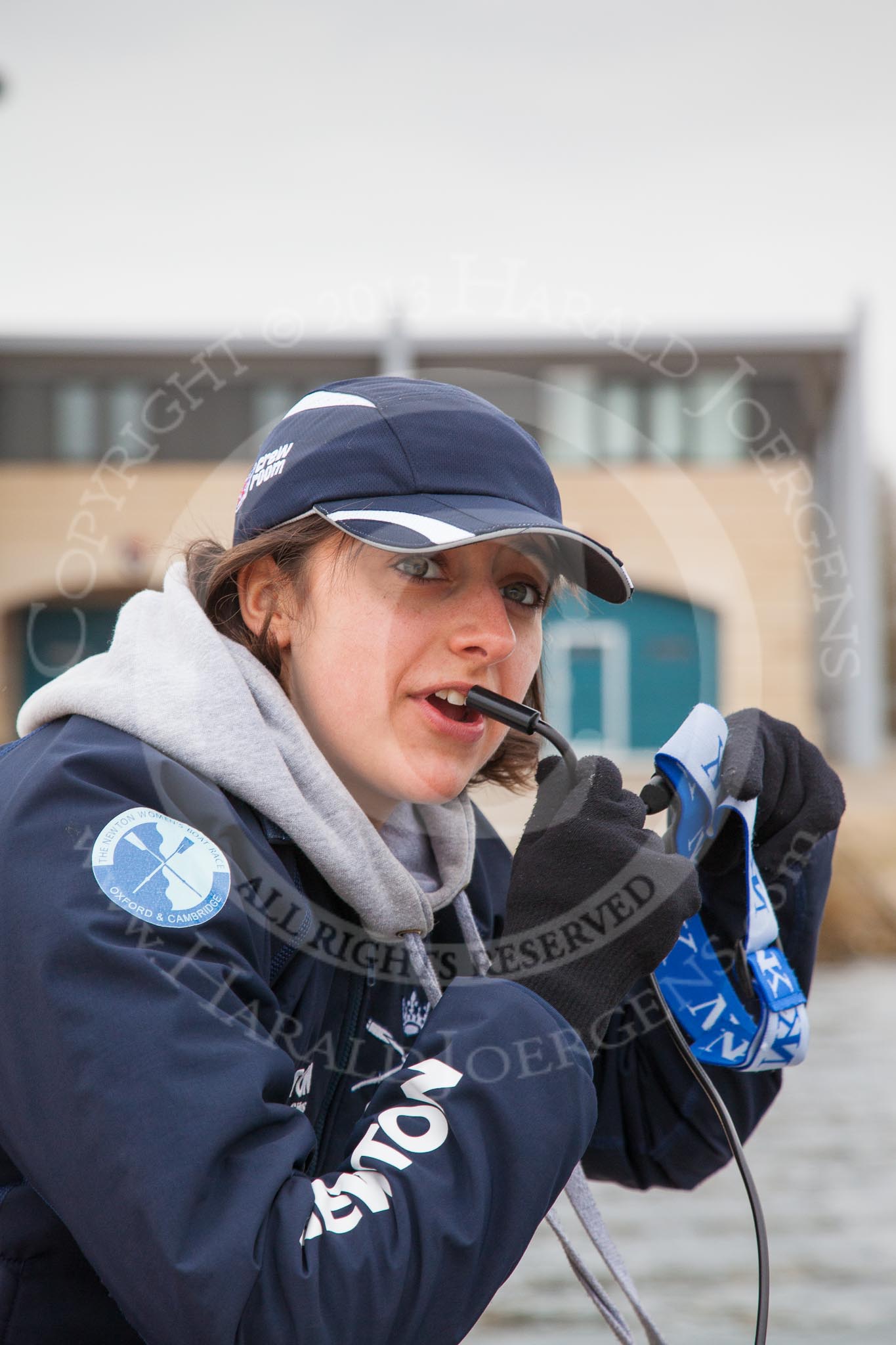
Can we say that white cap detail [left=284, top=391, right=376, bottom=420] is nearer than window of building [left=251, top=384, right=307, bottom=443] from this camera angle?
Yes

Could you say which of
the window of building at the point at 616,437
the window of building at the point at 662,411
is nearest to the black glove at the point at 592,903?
the window of building at the point at 662,411

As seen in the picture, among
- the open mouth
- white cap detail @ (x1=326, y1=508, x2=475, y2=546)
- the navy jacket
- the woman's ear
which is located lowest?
the navy jacket

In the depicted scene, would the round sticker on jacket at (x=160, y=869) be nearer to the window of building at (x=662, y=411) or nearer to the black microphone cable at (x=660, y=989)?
the black microphone cable at (x=660, y=989)

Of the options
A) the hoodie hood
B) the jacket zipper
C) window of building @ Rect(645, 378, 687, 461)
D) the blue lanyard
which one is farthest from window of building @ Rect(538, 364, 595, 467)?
the jacket zipper

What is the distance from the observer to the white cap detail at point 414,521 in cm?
123

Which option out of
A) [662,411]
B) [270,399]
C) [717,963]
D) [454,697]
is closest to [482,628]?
[454,697]

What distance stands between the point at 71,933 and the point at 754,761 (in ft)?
2.60

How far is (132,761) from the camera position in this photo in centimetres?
117

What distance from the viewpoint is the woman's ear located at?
1.41 metres

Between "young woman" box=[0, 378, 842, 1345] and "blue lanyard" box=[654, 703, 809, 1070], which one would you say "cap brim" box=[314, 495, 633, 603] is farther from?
"blue lanyard" box=[654, 703, 809, 1070]

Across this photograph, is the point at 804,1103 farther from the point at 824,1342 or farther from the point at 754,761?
the point at 754,761

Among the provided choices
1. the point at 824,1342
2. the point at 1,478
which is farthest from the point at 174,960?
the point at 1,478

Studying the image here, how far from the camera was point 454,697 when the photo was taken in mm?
1322

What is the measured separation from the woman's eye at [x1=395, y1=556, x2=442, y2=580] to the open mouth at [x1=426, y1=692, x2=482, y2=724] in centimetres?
12
